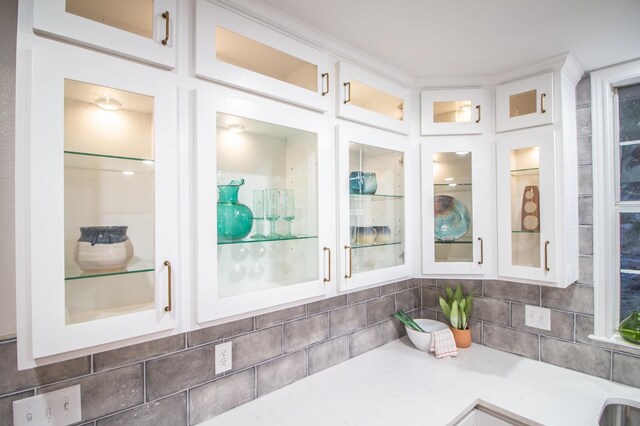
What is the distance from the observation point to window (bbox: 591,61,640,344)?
Result: 5.25ft

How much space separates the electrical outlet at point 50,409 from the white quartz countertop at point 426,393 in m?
0.46

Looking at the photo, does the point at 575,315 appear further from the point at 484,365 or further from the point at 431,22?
the point at 431,22

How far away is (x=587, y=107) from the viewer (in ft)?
5.47

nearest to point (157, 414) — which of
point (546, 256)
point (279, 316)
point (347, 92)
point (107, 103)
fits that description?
point (279, 316)

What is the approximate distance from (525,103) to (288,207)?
135cm

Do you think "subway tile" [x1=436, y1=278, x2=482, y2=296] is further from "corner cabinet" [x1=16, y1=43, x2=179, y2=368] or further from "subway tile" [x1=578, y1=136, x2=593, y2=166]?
"corner cabinet" [x1=16, y1=43, x2=179, y2=368]

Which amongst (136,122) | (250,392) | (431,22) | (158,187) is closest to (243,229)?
(158,187)

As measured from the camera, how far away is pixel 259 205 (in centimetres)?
127

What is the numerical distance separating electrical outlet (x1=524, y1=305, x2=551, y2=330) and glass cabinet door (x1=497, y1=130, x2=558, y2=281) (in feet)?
1.04

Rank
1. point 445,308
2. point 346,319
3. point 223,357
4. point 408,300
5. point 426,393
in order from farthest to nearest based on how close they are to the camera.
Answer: point 408,300 < point 445,308 < point 346,319 < point 426,393 < point 223,357

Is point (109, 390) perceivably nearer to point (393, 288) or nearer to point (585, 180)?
point (393, 288)

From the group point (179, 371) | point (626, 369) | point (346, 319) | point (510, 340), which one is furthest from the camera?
point (510, 340)

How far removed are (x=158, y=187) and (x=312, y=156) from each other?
24.9 inches

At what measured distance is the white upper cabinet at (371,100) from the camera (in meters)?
1.43
